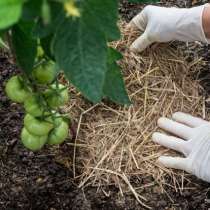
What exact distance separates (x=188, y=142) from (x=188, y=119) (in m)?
0.10

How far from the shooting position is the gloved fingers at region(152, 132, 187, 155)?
67.8 inches

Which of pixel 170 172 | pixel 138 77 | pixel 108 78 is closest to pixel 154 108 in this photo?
pixel 138 77

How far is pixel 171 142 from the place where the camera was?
1726 millimetres

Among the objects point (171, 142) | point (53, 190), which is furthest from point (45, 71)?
point (171, 142)

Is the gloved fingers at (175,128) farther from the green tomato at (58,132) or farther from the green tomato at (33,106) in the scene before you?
the green tomato at (33,106)

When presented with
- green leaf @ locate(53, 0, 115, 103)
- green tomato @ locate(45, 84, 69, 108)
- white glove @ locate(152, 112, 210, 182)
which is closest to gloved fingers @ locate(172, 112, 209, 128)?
white glove @ locate(152, 112, 210, 182)

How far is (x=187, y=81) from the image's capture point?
189 cm

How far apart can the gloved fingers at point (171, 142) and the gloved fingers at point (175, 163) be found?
5cm

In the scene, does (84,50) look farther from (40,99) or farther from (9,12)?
(40,99)

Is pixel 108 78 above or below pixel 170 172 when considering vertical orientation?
above

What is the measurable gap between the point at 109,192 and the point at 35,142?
0.46m

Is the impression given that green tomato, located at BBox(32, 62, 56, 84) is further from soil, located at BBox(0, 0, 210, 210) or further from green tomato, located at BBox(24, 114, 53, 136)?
soil, located at BBox(0, 0, 210, 210)

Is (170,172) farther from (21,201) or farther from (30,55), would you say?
(30,55)

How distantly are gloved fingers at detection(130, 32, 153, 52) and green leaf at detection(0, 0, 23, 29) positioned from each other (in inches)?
48.5
